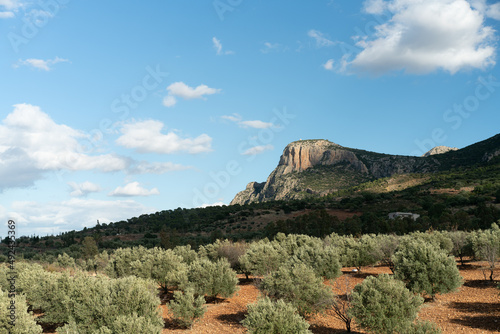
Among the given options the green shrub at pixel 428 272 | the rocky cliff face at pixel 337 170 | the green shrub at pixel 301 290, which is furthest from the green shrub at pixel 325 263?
the rocky cliff face at pixel 337 170

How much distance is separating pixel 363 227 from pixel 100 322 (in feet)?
138

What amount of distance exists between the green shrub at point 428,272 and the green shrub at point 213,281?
10.0 metres

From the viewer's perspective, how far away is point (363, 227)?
4991cm

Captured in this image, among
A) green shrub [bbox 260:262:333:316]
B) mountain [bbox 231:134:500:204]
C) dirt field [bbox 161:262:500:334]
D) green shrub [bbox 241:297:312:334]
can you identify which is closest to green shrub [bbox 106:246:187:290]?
dirt field [bbox 161:262:500:334]

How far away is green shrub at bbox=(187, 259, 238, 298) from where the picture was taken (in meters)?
21.3

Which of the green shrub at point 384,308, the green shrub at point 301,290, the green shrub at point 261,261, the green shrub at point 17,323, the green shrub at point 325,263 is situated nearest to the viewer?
the green shrub at point 384,308

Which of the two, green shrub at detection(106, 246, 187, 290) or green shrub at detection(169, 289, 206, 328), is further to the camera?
green shrub at detection(106, 246, 187, 290)

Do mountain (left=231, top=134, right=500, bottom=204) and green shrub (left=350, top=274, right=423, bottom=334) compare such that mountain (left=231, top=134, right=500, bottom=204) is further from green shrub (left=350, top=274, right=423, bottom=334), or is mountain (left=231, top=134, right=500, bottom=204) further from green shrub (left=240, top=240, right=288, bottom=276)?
green shrub (left=350, top=274, right=423, bottom=334)

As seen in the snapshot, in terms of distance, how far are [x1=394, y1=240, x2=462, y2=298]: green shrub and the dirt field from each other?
0.88m

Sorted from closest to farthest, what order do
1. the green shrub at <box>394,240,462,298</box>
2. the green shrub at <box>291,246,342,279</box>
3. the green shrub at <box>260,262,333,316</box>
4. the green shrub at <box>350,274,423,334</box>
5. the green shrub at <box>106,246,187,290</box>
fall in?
the green shrub at <box>350,274,423,334</box> → the green shrub at <box>260,262,333,316</box> → the green shrub at <box>394,240,462,298</box> → the green shrub at <box>291,246,342,279</box> → the green shrub at <box>106,246,187,290</box>

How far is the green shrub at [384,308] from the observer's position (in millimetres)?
13867

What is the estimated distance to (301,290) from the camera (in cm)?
1717

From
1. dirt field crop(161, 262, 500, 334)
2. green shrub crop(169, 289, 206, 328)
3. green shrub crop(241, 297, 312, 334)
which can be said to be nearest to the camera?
green shrub crop(241, 297, 312, 334)

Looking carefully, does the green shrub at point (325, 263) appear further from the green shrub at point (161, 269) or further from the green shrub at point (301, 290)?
the green shrub at point (161, 269)
